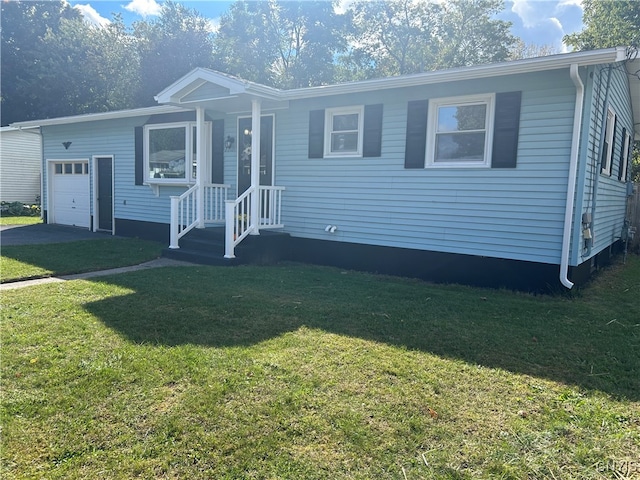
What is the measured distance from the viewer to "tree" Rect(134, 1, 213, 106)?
25.2 metres

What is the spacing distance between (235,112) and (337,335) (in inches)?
252

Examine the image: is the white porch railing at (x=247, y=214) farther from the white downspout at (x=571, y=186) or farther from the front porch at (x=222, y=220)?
the white downspout at (x=571, y=186)

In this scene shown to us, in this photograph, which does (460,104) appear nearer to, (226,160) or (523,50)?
(226,160)

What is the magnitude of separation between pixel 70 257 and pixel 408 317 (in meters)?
6.23

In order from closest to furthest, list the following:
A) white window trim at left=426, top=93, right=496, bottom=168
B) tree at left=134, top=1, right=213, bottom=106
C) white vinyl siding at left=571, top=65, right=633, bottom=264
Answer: white vinyl siding at left=571, top=65, right=633, bottom=264 < white window trim at left=426, top=93, right=496, bottom=168 < tree at left=134, top=1, right=213, bottom=106

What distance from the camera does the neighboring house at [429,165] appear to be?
19.9ft

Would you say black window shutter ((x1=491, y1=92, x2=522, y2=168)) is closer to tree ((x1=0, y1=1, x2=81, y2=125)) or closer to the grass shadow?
the grass shadow

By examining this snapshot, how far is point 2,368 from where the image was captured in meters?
3.31

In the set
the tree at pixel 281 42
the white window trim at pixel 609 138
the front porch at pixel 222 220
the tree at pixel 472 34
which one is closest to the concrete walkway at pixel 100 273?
the front porch at pixel 222 220

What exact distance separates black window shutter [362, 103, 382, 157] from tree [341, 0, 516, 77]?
759 inches

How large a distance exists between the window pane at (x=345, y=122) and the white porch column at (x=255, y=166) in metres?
1.35

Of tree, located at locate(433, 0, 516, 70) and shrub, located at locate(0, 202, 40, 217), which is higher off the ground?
tree, located at locate(433, 0, 516, 70)

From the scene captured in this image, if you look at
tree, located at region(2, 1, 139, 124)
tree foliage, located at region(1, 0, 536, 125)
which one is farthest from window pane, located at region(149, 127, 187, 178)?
tree, located at region(2, 1, 139, 124)

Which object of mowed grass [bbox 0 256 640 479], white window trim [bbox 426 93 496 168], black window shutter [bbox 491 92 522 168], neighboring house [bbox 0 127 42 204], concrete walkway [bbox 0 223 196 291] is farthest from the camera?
neighboring house [bbox 0 127 42 204]
